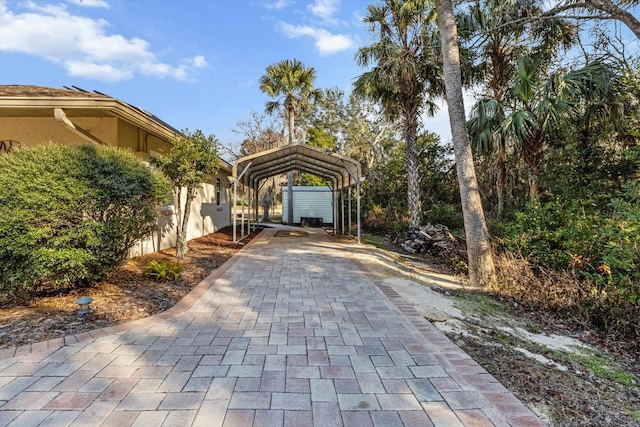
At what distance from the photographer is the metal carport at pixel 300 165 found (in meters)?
10.1

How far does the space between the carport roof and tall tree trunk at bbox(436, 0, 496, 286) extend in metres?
4.17

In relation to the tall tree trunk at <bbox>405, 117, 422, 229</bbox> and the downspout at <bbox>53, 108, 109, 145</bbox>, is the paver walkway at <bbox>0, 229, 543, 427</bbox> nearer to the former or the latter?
the downspout at <bbox>53, 108, 109, 145</bbox>

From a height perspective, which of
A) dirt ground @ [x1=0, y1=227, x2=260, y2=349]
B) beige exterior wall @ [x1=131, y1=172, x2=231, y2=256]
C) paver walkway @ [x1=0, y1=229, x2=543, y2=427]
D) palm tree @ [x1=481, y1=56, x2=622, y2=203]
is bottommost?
paver walkway @ [x1=0, y1=229, x2=543, y2=427]

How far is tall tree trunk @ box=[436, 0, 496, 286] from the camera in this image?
5770mm

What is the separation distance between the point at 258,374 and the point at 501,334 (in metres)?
2.81

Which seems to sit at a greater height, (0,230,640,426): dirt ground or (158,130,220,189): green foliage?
(158,130,220,189): green foliage

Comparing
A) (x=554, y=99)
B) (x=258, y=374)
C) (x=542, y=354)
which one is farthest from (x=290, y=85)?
(x=258, y=374)

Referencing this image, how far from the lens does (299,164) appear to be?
13859mm

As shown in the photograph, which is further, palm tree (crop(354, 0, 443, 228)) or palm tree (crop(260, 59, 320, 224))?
palm tree (crop(260, 59, 320, 224))

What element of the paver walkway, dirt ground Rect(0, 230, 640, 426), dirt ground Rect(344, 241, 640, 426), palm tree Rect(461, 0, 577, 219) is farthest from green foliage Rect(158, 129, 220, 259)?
palm tree Rect(461, 0, 577, 219)

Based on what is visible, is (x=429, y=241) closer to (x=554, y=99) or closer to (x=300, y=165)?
(x=554, y=99)

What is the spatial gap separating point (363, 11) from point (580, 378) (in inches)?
465

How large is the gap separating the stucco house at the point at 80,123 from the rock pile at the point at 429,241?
7089 mm

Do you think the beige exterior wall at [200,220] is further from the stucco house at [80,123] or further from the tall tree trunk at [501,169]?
the tall tree trunk at [501,169]
